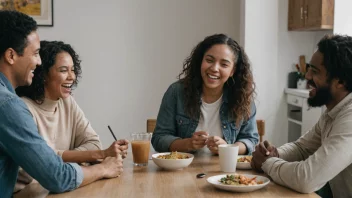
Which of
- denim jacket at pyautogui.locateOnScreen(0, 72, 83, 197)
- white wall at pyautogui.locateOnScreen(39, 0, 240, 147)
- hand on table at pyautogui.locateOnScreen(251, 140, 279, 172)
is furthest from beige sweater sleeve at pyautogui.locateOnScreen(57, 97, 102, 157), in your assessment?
white wall at pyautogui.locateOnScreen(39, 0, 240, 147)

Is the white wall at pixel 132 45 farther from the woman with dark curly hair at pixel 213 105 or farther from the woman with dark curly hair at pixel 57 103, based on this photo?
the woman with dark curly hair at pixel 57 103

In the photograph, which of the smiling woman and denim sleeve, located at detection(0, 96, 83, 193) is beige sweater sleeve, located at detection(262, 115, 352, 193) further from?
the smiling woman

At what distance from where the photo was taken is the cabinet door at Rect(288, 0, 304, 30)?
4.17 m

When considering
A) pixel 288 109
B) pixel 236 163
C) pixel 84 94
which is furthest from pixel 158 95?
pixel 236 163

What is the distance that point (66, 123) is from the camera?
2160 mm

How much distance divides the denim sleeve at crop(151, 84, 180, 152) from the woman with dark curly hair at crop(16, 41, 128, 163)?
0.92ft

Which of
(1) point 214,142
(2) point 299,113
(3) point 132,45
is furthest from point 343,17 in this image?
(1) point 214,142

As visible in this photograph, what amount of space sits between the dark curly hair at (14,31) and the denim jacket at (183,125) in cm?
86

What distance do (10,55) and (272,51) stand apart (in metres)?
3.16

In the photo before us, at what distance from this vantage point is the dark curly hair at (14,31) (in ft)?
5.10

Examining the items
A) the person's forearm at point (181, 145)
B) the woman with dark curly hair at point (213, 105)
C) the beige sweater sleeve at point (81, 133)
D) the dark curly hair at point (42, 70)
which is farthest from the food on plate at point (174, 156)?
the dark curly hair at point (42, 70)

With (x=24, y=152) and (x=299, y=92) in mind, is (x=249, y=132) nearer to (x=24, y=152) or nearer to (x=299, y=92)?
(x=24, y=152)

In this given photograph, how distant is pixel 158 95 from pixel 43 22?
1287 mm

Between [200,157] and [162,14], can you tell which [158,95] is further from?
[200,157]
